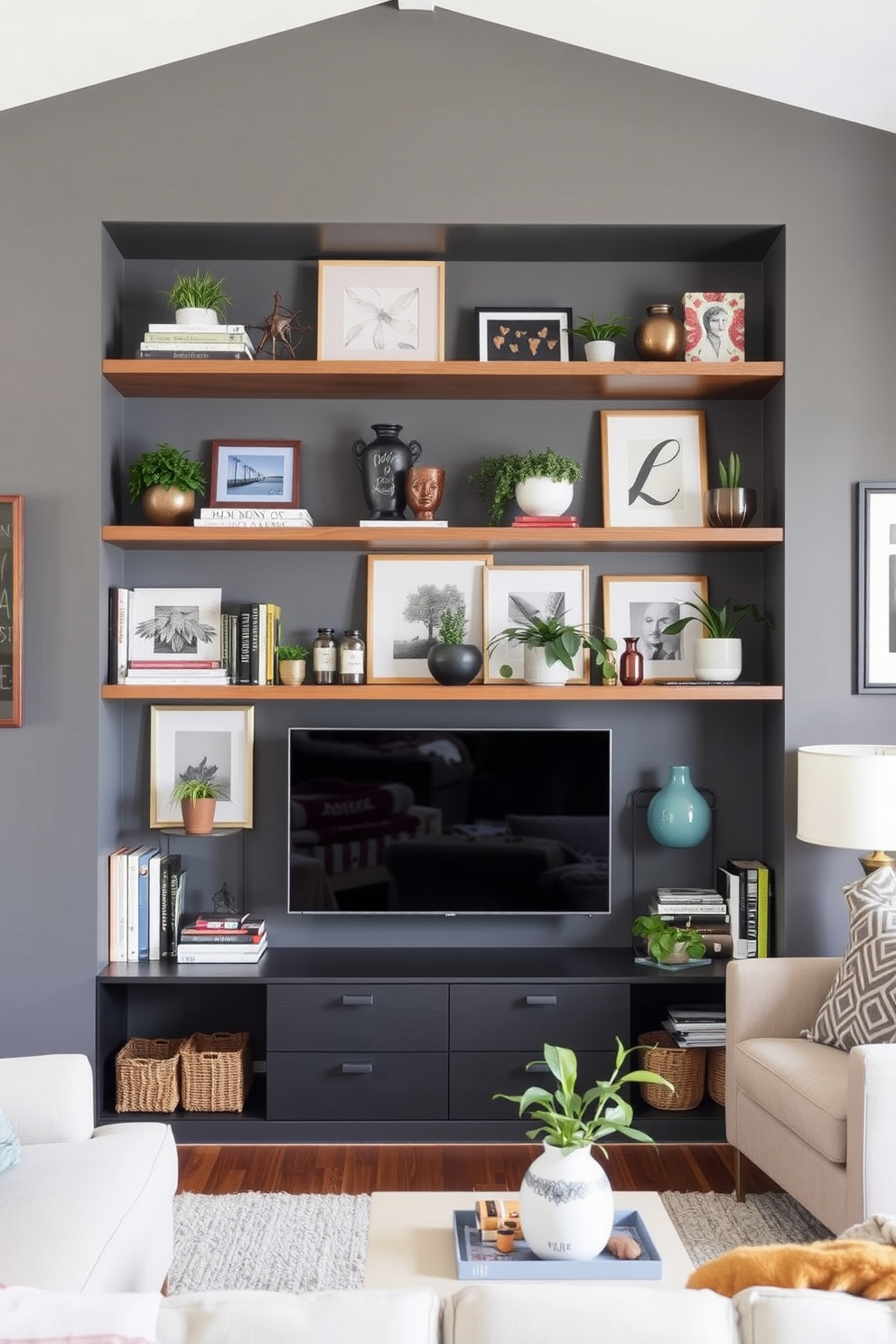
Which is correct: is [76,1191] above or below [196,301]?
below

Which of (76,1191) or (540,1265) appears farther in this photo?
(76,1191)

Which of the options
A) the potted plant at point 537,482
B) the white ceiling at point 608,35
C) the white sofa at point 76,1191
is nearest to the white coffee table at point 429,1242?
the white sofa at point 76,1191

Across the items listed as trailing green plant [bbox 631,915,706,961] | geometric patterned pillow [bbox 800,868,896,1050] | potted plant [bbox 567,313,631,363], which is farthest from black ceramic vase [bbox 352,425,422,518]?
geometric patterned pillow [bbox 800,868,896,1050]

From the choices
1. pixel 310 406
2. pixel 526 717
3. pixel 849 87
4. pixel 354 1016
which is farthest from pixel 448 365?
pixel 354 1016

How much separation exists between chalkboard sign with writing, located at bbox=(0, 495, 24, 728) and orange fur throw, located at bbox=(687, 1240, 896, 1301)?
9.43ft

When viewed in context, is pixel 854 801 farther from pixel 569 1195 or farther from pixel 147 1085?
pixel 147 1085

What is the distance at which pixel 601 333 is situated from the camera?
372cm

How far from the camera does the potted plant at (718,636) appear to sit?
3.64 meters

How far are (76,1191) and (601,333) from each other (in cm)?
286

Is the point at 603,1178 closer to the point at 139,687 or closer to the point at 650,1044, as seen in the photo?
the point at 650,1044

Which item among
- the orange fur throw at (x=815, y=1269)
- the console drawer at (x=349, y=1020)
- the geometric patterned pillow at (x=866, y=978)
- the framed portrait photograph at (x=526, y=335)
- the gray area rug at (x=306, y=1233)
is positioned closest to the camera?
the orange fur throw at (x=815, y=1269)

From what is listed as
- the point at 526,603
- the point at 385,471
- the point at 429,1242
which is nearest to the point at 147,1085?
the point at 429,1242

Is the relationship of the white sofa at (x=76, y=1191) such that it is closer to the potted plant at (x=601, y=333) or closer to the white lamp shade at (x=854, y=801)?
the white lamp shade at (x=854, y=801)

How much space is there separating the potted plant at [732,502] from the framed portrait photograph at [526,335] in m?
0.66
